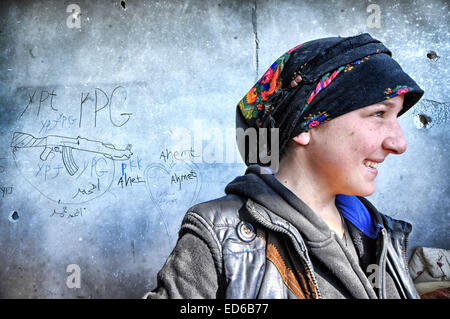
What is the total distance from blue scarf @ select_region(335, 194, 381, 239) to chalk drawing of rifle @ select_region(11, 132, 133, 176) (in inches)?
132

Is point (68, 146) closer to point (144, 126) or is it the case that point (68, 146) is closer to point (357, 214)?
point (144, 126)

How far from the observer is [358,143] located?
1171mm

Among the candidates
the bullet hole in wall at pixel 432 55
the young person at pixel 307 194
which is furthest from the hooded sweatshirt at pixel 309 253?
the bullet hole in wall at pixel 432 55

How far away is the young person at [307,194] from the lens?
42.6 inches

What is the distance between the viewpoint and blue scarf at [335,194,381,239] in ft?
4.59

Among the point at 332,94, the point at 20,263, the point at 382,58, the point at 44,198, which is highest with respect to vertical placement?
the point at 382,58

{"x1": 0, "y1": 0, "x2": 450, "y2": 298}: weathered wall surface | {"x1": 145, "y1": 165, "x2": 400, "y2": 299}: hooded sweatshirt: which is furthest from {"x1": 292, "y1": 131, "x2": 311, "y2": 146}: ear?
{"x1": 0, "y1": 0, "x2": 450, "y2": 298}: weathered wall surface

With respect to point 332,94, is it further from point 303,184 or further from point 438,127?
point 438,127

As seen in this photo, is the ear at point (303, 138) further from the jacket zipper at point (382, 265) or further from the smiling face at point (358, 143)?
the jacket zipper at point (382, 265)

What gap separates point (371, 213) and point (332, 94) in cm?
56

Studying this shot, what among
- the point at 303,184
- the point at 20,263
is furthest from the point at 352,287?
the point at 20,263

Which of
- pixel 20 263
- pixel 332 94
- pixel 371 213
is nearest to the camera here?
pixel 332 94
